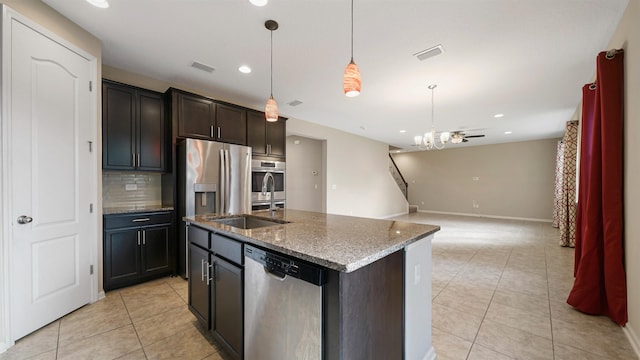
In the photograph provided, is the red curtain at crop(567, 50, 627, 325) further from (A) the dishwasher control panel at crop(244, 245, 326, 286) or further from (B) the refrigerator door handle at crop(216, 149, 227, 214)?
(B) the refrigerator door handle at crop(216, 149, 227, 214)

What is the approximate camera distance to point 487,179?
8938 mm

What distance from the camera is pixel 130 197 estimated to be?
340cm

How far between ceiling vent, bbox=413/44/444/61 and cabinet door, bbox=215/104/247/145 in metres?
2.73

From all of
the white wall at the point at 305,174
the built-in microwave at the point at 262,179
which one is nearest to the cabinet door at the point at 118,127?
the built-in microwave at the point at 262,179

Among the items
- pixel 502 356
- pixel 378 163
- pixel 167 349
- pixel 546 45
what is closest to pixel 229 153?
pixel 167 349

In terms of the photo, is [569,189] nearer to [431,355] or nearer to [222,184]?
[431,355]

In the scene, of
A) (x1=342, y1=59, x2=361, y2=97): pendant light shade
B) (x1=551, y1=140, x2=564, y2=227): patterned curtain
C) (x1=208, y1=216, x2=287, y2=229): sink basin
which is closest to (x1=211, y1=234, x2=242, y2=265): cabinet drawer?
(x1=208, y1=216, x2=287, y2=229): sink basin

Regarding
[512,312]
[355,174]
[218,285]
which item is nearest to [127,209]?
[218,285]

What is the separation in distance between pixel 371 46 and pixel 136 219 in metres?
3.40

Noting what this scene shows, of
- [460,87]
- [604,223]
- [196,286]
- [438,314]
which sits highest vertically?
[460,87]

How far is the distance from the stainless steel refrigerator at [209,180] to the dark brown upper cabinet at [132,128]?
1.10ft

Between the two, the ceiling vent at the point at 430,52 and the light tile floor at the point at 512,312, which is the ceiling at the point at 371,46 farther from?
the light tile floor at the point at 512,312

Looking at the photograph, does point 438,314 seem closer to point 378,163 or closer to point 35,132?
point 35,132

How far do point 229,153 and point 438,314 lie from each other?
3.28 m
